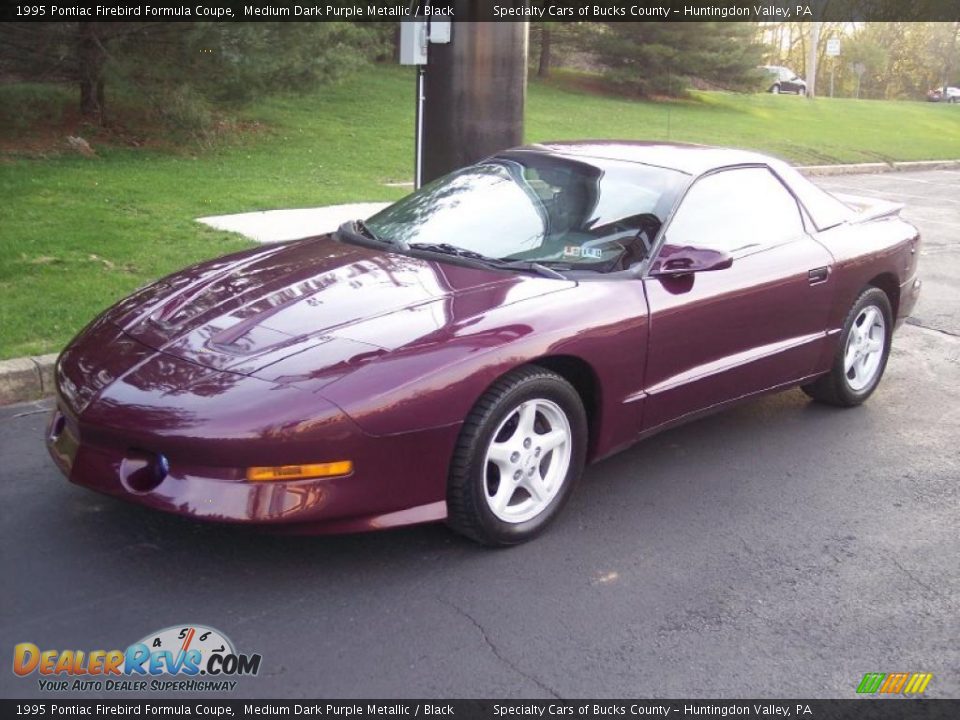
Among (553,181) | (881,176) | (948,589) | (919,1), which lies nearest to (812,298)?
(553,181)

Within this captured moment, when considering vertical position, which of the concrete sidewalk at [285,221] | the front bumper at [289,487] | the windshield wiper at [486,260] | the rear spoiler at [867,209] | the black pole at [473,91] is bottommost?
the front bumper at [289,487]

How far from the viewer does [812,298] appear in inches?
197

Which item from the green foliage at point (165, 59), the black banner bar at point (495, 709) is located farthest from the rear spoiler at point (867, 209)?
the green foliage at point (165, 59)

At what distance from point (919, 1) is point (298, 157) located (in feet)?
160

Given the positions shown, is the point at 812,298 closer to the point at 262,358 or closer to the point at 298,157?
the point at 262,358

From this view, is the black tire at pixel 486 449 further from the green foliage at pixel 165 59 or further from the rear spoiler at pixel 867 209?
the green foliage at pixel 165 59

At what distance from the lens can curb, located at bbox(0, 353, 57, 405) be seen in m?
5.20

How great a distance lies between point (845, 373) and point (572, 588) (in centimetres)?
264

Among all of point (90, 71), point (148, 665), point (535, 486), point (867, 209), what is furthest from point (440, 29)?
point (90, 71)

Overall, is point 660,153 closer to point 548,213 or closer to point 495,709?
point 548,213

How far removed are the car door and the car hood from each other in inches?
23.0

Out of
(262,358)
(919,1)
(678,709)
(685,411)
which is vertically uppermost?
(919,1)

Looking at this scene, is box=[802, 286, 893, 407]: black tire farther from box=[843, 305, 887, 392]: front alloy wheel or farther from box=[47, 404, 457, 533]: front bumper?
box=[47, 404, 457, 533]: front bumper

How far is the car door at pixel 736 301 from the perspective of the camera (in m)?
4.32
